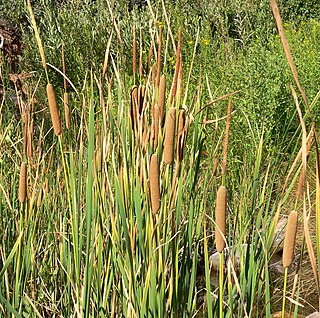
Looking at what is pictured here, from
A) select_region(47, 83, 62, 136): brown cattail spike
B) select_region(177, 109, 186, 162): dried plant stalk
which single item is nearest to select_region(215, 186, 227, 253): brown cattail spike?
select_region(177, 109, 186, 162): dried plant stalk

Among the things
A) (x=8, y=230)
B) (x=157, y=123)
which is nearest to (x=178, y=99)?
(x=157, y=123)

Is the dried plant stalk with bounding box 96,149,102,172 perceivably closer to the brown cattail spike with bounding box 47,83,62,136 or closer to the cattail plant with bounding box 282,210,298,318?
the brown cattail spike with bounding box 47,83,62,136

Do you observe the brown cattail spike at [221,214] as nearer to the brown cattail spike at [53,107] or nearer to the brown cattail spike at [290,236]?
the brown cattail spike at [290,236]

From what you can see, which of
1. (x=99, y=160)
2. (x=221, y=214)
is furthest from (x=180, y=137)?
(x=221, y=214)

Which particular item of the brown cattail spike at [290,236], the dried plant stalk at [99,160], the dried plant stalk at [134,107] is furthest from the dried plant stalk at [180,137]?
the brown cattail spike at [290,236]

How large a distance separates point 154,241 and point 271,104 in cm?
282

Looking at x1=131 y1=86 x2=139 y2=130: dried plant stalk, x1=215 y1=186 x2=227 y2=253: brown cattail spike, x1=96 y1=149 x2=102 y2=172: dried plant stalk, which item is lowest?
x1=96 y1=149 x2=102 y2=172: dried plant stalk

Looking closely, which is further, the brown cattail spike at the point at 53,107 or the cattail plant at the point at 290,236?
the brown cattail spike at the point at 53,107

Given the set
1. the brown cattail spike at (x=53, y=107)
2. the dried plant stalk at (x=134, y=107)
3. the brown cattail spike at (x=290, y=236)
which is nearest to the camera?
the brown cattail spike at (x=290, y=236)

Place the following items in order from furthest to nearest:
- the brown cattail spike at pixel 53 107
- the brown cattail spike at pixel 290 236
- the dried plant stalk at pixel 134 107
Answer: the dried plant stalk at pixel 134 107 → the brown cattail spike at pixel 53 107 → the brown cattail spike at pixel 290 236

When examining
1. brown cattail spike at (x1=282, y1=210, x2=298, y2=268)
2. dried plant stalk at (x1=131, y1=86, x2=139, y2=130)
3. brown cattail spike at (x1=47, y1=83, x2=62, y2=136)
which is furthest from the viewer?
dried plant stalk at (x1=131, y1=86, x2=139, y2=130)

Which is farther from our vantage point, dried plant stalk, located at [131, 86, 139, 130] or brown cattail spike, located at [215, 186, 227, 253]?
dried plant stalk, located at [131, 86, 139, 130]

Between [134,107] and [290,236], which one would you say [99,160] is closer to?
[134,107]

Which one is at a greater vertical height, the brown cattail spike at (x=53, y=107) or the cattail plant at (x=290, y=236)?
the brown cattail spike at (x=53, y=107)
